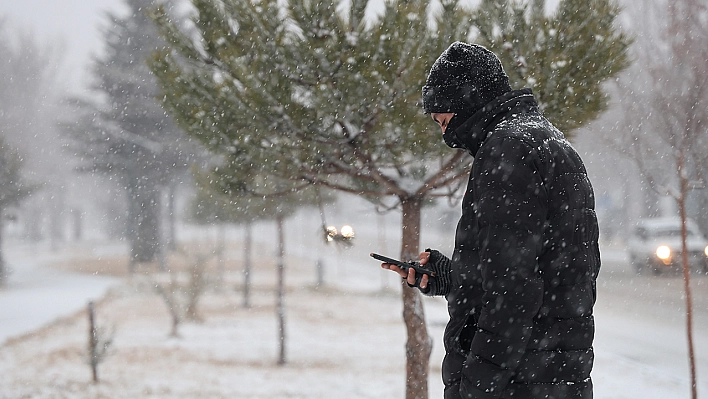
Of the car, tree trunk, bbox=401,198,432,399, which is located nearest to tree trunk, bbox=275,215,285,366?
tree trunk, bbox=401,198,432,399

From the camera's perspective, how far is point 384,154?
3832 millimetres

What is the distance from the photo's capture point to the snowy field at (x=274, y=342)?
630 cm

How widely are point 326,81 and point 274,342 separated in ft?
23.5

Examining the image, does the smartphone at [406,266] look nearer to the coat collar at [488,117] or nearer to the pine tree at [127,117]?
the coat collar at [488,117]

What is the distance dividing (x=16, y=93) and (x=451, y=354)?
20.4 metres

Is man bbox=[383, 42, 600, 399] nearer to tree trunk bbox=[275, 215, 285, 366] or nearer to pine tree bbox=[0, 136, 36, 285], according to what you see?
tree trunk bbox=[275, 215, 285, 366]

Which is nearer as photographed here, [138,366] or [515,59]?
[515,59]

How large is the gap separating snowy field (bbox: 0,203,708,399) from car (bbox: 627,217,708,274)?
40 cm

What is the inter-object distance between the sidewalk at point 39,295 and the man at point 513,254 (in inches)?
269

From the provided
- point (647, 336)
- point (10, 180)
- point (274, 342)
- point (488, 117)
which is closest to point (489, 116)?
point (488, 117)

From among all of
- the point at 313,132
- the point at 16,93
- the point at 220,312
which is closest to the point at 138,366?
the point at 220,312

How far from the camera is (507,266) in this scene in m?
1.38

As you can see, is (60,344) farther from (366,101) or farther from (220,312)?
(366,101)

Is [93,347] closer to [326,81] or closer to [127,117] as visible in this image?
[326,81]
